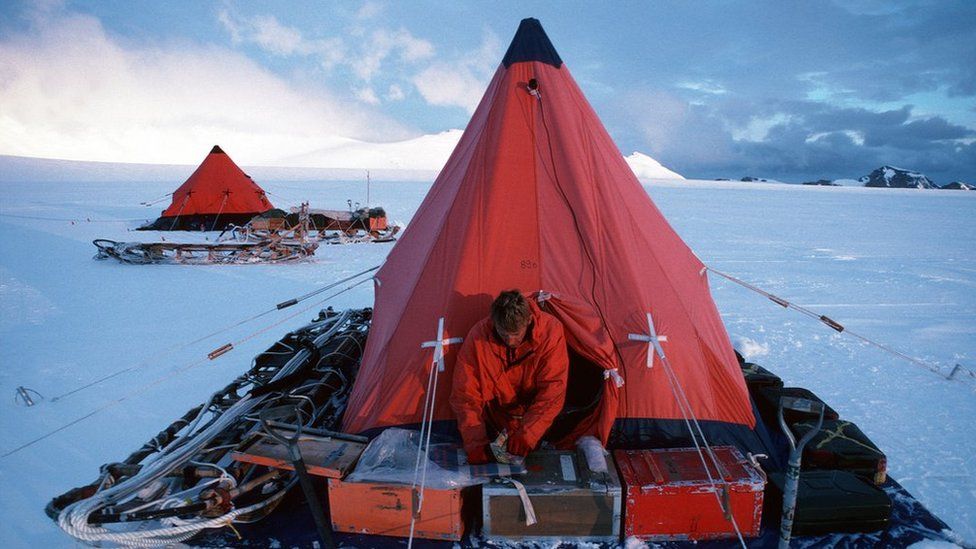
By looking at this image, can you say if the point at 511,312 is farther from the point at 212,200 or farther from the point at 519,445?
the point at 212,200

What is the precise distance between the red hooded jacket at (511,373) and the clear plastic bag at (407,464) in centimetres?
16

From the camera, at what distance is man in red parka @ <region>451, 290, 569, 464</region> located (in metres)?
3.18

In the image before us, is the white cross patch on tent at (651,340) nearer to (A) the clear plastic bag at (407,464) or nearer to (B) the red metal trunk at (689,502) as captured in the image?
(B) the red metal trunk at (689,502)

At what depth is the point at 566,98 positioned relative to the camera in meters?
3.96

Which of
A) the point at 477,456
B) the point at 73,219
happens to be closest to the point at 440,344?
the point at 477,456

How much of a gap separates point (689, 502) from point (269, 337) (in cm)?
549

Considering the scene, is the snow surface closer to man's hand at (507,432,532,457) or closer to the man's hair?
man's hand at (507,432,532,457)

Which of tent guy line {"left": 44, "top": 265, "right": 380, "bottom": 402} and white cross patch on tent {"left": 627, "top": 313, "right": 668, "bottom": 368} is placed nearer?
white cross patch on tent {"left": 627, "top": 313, "right": 668, "bottom": 368}

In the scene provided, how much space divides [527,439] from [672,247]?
205 cm

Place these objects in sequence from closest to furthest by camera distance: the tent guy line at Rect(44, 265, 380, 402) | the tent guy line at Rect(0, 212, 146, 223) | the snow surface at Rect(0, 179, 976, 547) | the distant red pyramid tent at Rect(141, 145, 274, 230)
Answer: the snow surface at Rect(0, 179, 976, 547), the tent guy line at Rect(44, 265, 380, 402), the distant red pyramid tent at Rect(141, 145, 274, 230), the tent guy line at Rect(0, 212, 146, 223)

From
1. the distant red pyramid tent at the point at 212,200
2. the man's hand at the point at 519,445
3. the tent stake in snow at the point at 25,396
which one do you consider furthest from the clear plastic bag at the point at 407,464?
the distant red pyramid tent at the point at 212,200

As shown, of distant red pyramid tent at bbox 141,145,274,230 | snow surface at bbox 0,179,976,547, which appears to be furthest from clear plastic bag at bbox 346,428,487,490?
distant red pyramid tent at bbox 141,145,274,230

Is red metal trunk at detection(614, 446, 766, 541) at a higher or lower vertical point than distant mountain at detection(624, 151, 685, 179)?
lower

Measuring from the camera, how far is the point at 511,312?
9.89 ft
